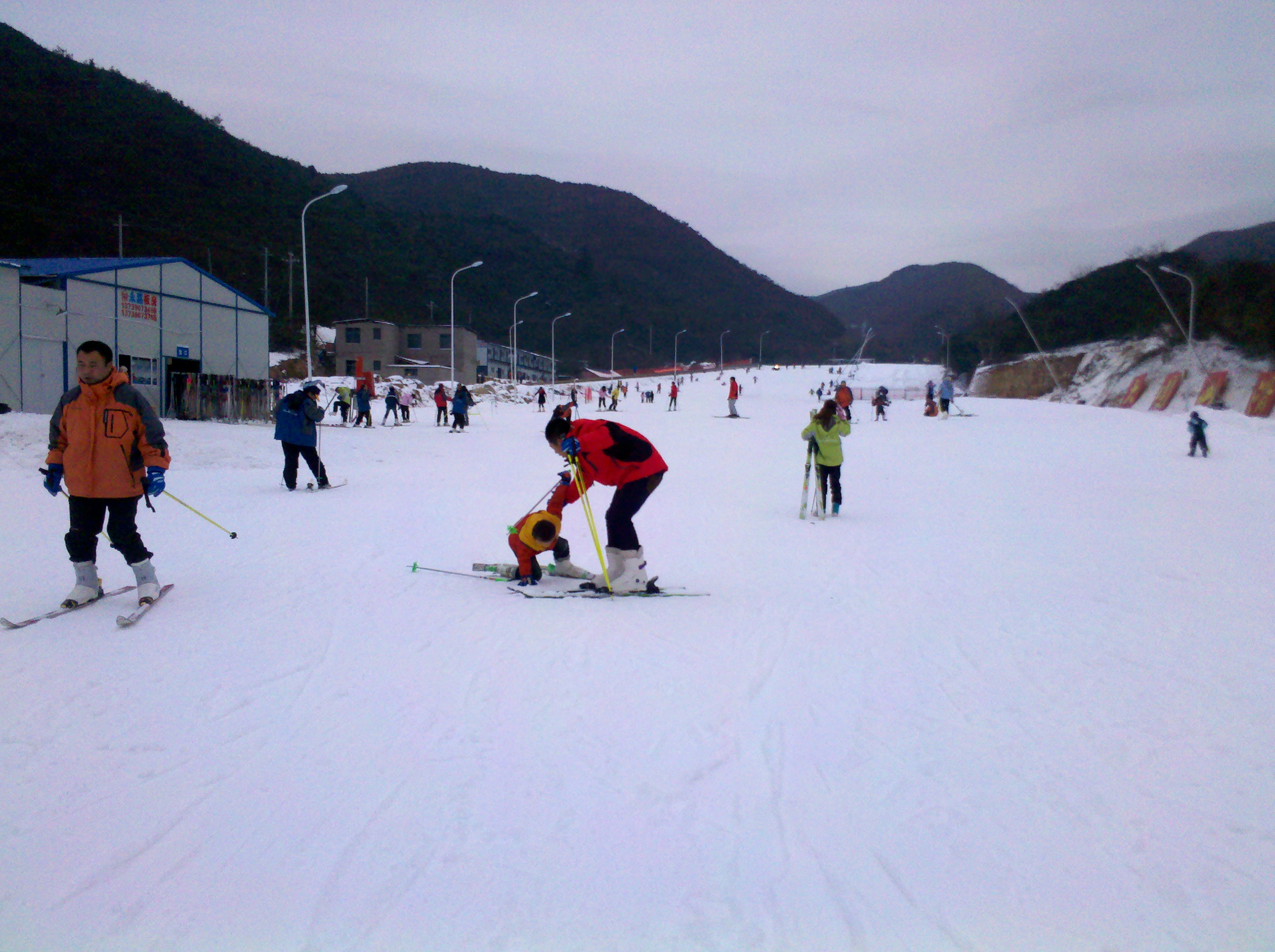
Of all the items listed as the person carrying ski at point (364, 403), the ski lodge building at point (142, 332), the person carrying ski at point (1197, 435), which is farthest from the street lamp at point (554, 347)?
the person carrying ski at point (1197, 435)

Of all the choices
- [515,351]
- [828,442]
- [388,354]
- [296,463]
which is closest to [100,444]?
[296,463]

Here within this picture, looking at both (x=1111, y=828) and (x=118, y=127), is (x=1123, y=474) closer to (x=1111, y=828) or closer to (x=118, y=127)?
(x=1111, y=828)

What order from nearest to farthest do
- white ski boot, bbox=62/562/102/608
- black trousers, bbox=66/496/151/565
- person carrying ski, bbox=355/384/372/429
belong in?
black trousers, bbox=66/496/151/565
white ski boot, bbox=62/562/102/608
person carrying ski, bbox=355/384/372/429

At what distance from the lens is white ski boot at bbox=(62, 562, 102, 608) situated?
562 cm

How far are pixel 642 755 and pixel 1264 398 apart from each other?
3095 cm

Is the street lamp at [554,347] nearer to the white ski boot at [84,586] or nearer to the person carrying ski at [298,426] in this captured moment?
the person carrying ski at [298,426]

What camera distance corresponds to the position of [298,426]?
11734 millimetres

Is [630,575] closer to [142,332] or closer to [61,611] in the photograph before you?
[61,611]

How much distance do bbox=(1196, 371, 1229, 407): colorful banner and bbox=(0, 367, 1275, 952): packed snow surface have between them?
29.2 m

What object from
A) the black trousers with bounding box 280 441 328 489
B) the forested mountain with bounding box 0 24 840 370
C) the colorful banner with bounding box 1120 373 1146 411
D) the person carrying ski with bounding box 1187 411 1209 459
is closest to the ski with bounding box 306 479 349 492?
the black trousers with bounding box 280 441 328 489

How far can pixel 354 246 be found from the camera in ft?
396

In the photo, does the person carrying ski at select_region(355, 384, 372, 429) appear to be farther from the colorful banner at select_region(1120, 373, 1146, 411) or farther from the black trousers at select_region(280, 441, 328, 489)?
the colorful banner at select_region(1120, 373, 1146, 411)

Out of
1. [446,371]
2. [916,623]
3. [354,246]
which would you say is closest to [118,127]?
[354,246]

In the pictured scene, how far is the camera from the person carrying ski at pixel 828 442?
10.3 meters
